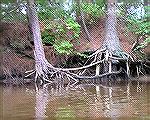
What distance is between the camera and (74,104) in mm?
10352

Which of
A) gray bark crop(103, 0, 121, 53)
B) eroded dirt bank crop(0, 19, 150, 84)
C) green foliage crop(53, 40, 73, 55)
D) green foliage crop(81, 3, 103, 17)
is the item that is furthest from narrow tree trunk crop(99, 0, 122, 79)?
green foliage crop(81, 3, 103, 17)

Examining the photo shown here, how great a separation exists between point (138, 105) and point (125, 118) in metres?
1.77

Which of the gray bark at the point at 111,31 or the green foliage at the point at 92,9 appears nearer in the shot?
the gray bark at the point at 111,31

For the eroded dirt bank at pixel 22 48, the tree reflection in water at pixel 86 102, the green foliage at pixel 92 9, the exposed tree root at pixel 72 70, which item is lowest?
the tree reflection in water at pixel 86 102

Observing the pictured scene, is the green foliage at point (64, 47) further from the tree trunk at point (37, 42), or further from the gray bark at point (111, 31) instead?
the gray bark at point (111, 31)

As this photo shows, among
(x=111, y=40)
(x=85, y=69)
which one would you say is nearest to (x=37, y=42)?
(x=85, y=69)

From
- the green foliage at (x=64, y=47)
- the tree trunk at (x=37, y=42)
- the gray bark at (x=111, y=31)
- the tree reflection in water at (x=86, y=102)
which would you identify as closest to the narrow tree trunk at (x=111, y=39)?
the gray bark at (x=111, y=31)

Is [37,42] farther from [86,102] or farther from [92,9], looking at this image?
[86,102]

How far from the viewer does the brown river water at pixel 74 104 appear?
27.8ft

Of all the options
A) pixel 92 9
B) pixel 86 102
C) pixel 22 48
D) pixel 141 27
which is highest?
pixel 92 9

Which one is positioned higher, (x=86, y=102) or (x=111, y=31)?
(x=111, y=31)

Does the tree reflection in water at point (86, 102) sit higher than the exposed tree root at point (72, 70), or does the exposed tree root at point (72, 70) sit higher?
the exposed tree root at point (72, 70)

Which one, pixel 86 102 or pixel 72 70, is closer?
pixel 86 102

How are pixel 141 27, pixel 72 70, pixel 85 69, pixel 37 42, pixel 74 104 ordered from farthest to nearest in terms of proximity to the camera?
pixel 141 27 < pixel 85 69 < pixel 72 70 < pixel 37 42 < pixel 74 104
